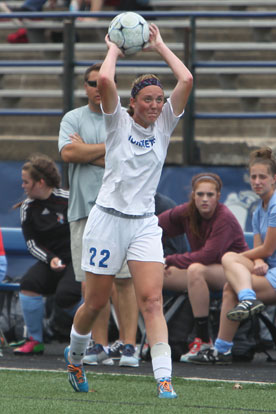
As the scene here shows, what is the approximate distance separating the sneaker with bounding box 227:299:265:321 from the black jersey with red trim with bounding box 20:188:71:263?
76.8 inches

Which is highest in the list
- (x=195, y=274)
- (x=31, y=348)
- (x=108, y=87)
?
(x=108, y=87)

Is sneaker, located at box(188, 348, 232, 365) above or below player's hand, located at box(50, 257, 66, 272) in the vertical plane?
below

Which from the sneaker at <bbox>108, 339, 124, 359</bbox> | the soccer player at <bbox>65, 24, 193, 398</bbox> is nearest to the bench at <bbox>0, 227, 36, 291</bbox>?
the sneaker at <bbox>108, 339, 124, 359</bbox>

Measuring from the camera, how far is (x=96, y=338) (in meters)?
7.70

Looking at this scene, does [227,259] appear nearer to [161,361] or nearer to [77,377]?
[77,377]

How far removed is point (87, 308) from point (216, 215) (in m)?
2.59

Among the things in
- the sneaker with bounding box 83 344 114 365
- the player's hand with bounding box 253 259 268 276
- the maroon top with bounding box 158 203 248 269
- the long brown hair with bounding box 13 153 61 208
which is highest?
the long brown hair with bounding box 13 153 61 208

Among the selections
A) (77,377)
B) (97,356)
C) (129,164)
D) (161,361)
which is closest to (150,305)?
(161,361)

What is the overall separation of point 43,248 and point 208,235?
5.01ft

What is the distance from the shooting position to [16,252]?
9711mm

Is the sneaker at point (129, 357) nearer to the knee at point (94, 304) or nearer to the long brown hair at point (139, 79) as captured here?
the knee at point (94, 304)

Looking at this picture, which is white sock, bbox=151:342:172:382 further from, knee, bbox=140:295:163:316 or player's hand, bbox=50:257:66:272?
player's hand, bbox=50:257:66:272

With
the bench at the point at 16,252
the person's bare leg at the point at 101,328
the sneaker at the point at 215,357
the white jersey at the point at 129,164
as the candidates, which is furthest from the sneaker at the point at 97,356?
the bench at the point at 16,252

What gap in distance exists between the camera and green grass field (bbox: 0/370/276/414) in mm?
5188
